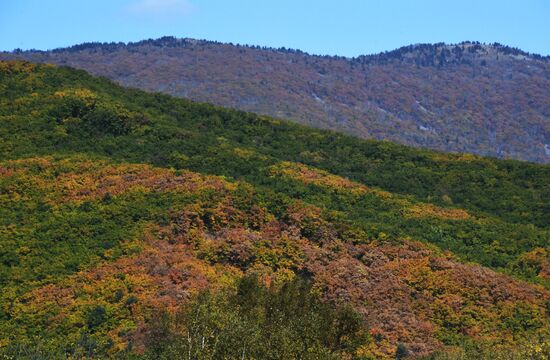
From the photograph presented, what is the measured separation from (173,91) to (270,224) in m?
148

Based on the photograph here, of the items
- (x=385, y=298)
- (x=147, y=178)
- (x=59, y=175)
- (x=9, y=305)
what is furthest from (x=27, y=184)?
(x=385, y=298)

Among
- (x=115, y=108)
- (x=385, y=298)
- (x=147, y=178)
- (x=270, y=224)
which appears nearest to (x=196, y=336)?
(x=385, y=298)

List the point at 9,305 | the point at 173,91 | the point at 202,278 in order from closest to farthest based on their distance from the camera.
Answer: the point at 9,305
the point at 202,278
the point at 173,91

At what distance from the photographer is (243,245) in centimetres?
5259

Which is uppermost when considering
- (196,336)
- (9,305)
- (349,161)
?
(349,161)

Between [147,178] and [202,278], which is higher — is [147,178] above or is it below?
above

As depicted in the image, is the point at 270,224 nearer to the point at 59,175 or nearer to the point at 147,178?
the point at 147,178

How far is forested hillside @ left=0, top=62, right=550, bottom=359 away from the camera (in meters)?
37.1

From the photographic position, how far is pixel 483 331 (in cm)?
4669

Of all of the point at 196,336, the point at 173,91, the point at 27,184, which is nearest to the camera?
the point at 196,336

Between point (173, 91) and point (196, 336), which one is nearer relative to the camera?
point (196, 336)

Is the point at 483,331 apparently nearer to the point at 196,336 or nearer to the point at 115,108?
the point at 196,336

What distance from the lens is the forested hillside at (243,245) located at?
3706cm

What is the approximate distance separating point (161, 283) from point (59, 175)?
20217mm
